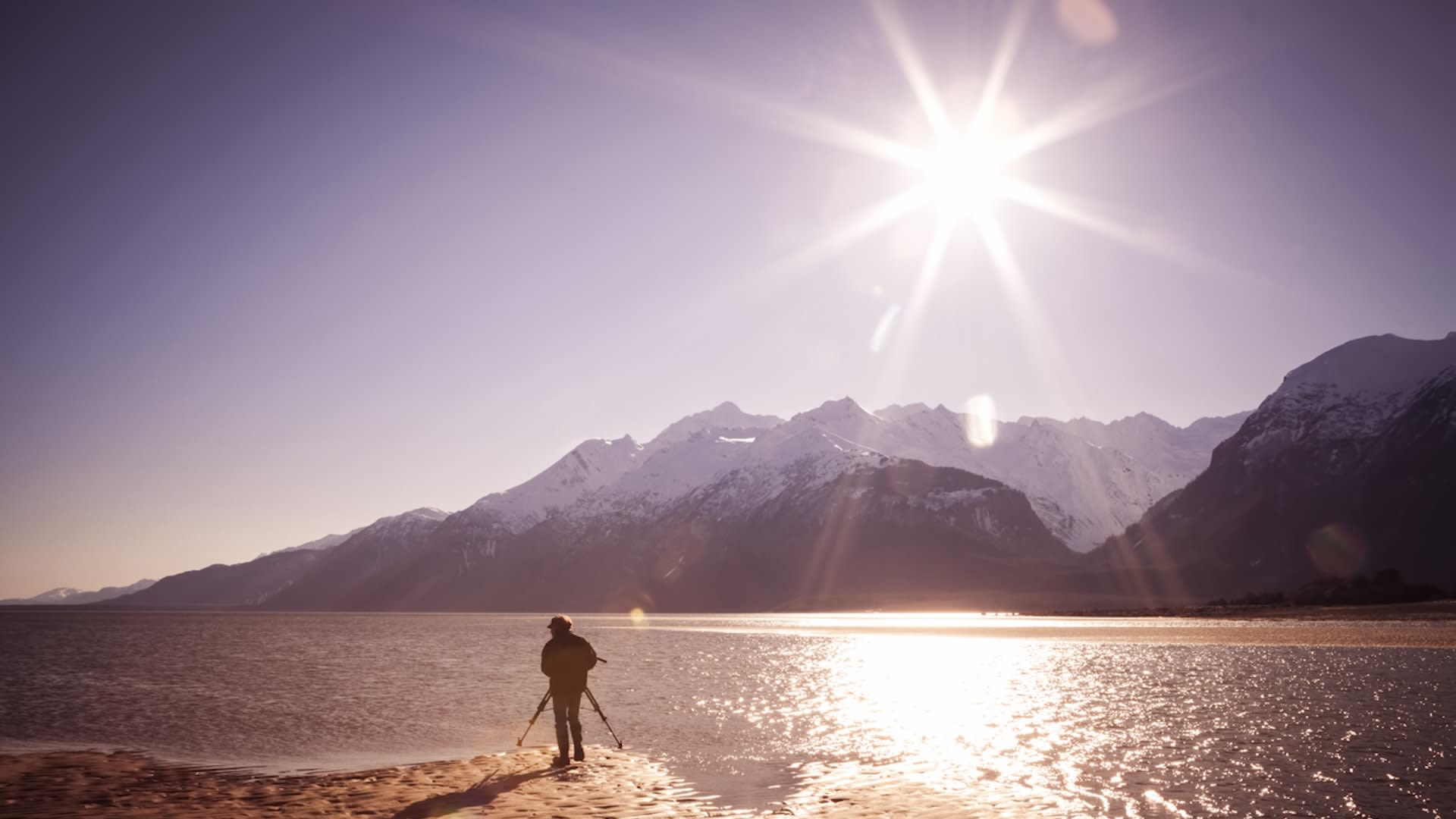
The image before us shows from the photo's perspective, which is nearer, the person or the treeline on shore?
the person

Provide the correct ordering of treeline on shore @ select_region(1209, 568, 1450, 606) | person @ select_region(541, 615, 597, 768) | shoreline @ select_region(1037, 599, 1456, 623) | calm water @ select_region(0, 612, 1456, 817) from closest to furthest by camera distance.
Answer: calm water @ select_region(0, 612, 1456, 817), person @ select_region(541, 615, 597, 768), shoreline @ select_region(1037, 599, 1456, 623), treeline on shore @ select_region(1209, 568, 1450, 606)

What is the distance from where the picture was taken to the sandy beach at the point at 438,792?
57.4ft

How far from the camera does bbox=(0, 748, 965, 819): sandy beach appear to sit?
17.5 m

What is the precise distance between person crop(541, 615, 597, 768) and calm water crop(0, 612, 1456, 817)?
2336mm

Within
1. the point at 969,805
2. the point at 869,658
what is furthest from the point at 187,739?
the point at 869,658

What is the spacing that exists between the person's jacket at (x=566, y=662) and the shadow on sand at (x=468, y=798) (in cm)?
233

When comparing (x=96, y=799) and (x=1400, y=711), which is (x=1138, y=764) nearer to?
(x=1400, y=711)

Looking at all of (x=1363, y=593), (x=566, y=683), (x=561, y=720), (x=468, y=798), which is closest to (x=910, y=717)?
(x=561, y=720)

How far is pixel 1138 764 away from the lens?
70.2ft

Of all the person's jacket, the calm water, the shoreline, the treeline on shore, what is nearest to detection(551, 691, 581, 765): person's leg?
the person's jacket

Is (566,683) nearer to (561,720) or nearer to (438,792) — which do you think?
(561,720)

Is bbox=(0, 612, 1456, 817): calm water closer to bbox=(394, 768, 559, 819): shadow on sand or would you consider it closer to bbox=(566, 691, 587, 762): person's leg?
bbox=(566, 691, 587, 762): person's leg

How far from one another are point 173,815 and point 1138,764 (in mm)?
19703

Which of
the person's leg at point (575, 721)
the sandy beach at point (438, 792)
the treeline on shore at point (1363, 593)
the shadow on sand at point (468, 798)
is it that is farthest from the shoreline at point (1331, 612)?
the shadow on sand at point (468, 798)
